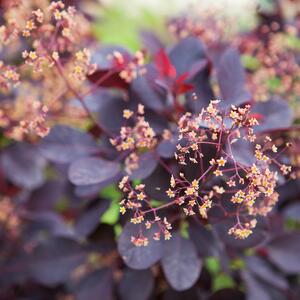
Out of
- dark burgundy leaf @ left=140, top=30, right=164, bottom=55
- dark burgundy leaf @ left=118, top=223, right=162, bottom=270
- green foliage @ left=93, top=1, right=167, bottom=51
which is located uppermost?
dark burgundy leaf @ left=140, top=30, right=164, bottom=55

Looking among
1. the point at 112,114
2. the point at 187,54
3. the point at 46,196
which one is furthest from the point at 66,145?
the point at 46,196

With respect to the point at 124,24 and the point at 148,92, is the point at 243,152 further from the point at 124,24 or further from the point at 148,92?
the point at 124,24

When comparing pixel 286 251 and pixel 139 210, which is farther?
pixel 286 251

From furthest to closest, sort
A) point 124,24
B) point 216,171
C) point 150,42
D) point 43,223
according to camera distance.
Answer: point 124,24 → point 43,223 → point 150,42 → point 216,171

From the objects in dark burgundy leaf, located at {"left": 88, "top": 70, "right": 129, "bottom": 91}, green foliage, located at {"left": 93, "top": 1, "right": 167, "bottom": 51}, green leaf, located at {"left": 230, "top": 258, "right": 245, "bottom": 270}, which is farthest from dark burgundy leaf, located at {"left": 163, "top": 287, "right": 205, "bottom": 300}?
green foliage, located at {"left": 93, "top": 1, "right": 167, "bottom": 51}

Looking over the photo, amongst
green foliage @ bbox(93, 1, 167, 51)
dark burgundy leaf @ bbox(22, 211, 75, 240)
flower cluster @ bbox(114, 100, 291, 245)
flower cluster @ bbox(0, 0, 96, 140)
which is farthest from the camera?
green foliage @ bbox(93, 1, 167, 51)

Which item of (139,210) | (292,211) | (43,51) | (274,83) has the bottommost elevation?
(292,211)

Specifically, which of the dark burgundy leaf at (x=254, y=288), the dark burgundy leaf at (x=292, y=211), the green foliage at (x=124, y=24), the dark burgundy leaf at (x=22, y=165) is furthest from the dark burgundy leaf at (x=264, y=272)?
the green foliage at (x=124, y=24)

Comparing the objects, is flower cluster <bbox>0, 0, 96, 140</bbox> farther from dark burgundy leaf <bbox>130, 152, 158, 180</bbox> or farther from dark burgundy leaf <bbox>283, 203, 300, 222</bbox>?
dark burgundy leaf <bbox>283, 203, 300, 222</bbox>
